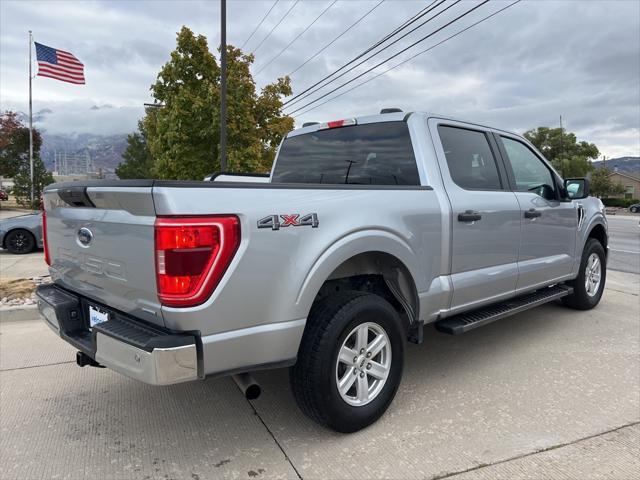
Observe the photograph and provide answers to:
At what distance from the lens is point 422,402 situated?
3285 mm

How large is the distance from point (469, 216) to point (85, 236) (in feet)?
8.03

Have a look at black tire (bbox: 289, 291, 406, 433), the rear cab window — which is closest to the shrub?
the rear cab window

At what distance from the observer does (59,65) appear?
856 inches

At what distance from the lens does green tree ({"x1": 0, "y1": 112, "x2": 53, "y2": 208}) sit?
30.2 meters

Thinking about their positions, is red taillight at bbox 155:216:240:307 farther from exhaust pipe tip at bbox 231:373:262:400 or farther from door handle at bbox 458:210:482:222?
door handle at bbox 458:210:482:222

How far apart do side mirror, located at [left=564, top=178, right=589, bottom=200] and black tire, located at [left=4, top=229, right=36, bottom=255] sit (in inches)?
409

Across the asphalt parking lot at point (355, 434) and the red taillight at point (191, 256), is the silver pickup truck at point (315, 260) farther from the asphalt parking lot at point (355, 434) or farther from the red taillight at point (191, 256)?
the asphalt parking lot at point (355, 434)

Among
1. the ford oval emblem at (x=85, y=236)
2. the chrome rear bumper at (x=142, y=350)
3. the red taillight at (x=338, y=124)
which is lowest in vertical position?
the chrome rear bumper at (x=142, y=350)

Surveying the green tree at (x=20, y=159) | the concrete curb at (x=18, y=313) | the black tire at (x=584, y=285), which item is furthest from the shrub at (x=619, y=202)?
the concrete curb at (x=18, y=313)

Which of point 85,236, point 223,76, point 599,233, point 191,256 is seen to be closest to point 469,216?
point 191,256

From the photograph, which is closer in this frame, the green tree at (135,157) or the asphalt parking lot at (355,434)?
the asphalt parking lot at (355,434)

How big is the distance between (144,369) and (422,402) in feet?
6.25

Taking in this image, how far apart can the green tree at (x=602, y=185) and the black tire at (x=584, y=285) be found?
191 feet

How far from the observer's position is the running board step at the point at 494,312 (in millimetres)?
3457
